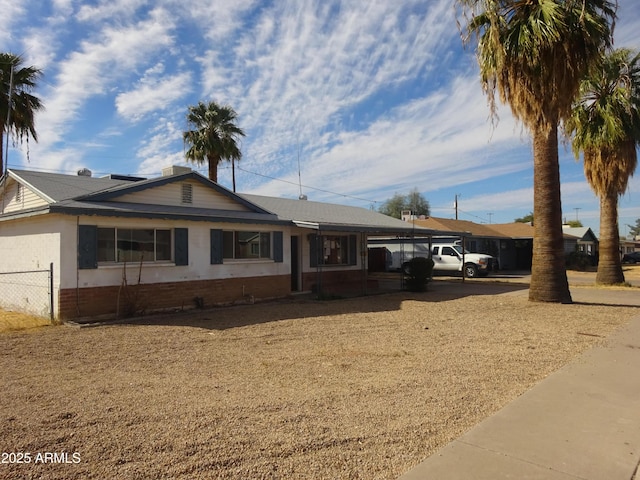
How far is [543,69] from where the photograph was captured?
12383 mm

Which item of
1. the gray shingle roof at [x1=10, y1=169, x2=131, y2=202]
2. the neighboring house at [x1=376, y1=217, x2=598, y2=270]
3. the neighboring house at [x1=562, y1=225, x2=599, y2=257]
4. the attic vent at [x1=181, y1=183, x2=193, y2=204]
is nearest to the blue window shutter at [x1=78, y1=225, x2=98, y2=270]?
the gray shingle roof at [x1=10, y1=169, x2=131, y2=202]

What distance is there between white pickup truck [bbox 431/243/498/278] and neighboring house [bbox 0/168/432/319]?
12710mm

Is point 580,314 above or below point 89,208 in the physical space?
below

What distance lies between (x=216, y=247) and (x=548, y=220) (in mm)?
9347

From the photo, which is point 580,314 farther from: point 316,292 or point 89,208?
point 89,208

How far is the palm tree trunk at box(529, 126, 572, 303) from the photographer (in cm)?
1341

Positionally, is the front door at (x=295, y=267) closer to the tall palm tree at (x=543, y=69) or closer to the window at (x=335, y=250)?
the window at (x=335, y=250)

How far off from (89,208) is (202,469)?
8308 millimetres

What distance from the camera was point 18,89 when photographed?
2056 centimetres

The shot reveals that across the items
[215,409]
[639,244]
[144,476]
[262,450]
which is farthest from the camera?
[639,244]

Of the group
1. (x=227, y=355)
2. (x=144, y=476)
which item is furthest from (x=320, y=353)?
(x=144, y=476)

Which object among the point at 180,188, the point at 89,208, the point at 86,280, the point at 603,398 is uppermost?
the point at 180,188

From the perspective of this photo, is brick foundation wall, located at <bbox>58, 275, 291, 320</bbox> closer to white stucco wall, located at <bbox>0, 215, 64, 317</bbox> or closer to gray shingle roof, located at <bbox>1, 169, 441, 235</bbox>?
white stucco wall, located at <bbox>0, 215, 64, 317</bbox>

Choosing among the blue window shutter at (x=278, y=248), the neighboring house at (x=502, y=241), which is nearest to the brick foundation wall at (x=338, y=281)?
the blue window shutter at (x=278, y=248)
